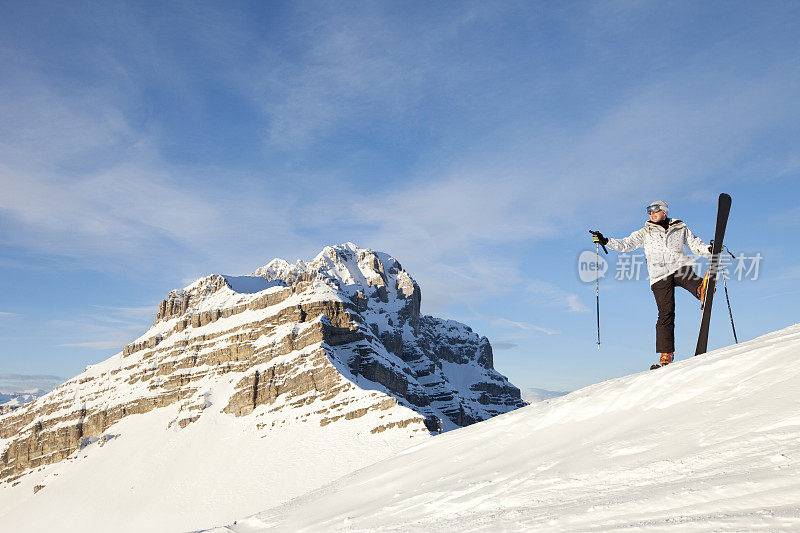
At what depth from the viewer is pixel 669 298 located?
28.1ft

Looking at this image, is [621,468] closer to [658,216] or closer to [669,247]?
[669,247]

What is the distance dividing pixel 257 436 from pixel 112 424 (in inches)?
2197

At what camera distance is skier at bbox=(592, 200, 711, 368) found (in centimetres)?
848

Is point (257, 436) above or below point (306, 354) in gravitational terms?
below

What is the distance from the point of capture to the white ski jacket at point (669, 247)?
335 inches

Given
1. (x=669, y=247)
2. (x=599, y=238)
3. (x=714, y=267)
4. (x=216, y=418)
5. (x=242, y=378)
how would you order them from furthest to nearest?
(x=242, y=378) < (x=216, y=418) < (x=599, y=238) < (x=669, y=247) < (x=714, y=267)

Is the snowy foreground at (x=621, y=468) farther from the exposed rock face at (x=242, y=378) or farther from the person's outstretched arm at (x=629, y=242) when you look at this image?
the exposed rock face at (x=242, y=378)

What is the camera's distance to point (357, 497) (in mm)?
5953

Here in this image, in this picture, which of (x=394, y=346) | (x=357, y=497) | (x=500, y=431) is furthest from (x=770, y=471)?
(x=394, y=346)

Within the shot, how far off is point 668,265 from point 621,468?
5.70 meters

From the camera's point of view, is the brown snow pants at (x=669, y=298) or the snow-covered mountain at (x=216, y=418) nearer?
the brown snow pants at (x=669, y=298)

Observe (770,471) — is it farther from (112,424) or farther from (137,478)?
(112,424)

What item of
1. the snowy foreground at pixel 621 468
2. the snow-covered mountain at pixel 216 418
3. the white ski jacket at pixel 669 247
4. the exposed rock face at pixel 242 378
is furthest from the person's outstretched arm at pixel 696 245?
the exposed rock face at pixel 242 378

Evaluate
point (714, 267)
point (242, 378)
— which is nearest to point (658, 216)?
point (714, 267)
